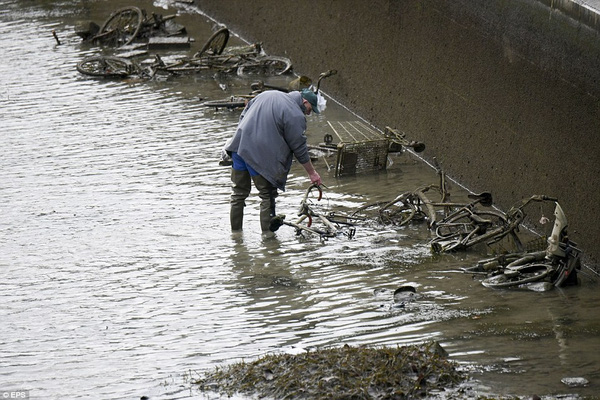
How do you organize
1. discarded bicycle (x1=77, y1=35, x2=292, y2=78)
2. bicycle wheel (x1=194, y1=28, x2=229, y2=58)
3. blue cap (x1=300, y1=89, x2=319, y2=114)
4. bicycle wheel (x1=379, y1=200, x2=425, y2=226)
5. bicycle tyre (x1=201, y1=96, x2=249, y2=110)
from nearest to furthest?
blue cap (x1=300, y1=89, x2=319, y2=114) → bicycle wheel (x1=379, y1=200, x2=425, y2=226) → bicycle tyre (x1=201, y1=96, x2=249, y2=110) → discarded bicycle (x1=77, y1=35, x2=292, y2=78) → bicycle wheel (x1=194, y1=28, x2=229, y2=58)

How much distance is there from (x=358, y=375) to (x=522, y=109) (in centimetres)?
506

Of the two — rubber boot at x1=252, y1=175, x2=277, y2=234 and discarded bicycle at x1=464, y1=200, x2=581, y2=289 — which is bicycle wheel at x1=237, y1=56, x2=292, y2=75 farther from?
discarded bicycle at x1=464, y1=200, x2=581, y2=289

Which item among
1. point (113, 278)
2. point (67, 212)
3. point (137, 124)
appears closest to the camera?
point (113, 278)

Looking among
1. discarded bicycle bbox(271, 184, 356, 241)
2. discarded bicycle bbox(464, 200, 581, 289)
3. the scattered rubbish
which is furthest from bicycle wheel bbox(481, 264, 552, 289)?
the scattered rubbish

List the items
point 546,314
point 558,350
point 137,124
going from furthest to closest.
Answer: point 137,124 < point 546,314 < point 558,350

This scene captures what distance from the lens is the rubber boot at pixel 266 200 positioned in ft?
35.4

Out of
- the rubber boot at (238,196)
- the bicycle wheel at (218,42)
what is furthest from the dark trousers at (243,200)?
the bicycle wheel at (218,42)

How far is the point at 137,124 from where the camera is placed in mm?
14891

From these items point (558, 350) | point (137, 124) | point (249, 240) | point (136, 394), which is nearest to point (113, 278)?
point (249, 240)

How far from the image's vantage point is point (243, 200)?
1102 cm

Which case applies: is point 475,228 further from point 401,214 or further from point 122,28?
point 122,28

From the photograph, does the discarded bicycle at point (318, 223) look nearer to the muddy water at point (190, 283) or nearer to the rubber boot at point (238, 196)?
the muddy water at point (190, 283)

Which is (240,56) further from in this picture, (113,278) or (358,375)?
(358,375)

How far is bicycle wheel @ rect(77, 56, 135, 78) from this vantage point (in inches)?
680
